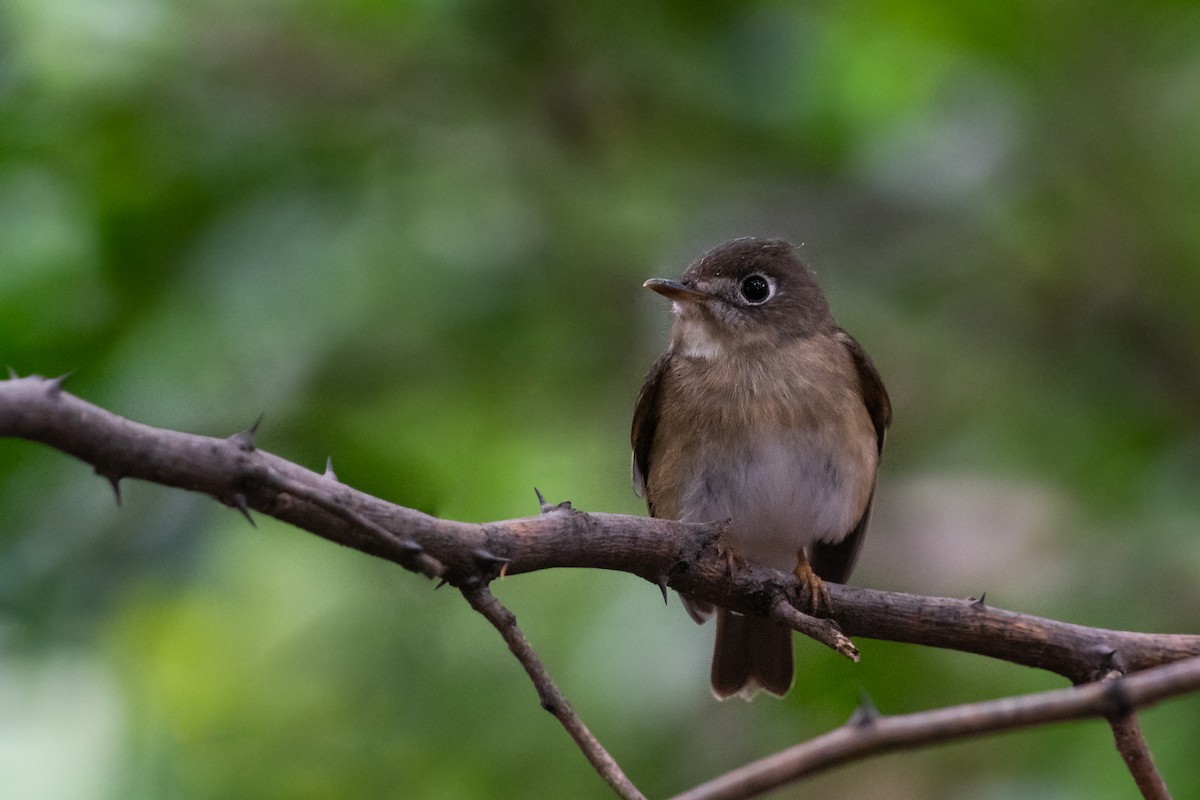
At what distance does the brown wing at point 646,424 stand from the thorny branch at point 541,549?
143 centimetres

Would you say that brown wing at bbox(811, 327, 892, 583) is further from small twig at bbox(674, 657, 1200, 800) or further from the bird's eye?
small twig at bbox(674, 657, 1200, 800)

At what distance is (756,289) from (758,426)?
0.77 meters

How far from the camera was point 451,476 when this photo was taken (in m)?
4.72

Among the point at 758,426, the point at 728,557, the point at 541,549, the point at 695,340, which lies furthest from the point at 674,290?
the point at 541,549

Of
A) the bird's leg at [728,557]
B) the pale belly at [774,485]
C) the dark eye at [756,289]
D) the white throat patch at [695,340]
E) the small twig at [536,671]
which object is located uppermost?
the dark eye at [756,289]

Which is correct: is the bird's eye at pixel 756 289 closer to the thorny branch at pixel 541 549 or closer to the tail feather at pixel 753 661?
the tail feather at pixel 753 661

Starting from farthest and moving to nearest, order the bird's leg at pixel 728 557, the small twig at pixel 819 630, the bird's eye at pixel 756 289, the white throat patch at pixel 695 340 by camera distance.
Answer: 1. the bird's eye at pixel 756 289
2. the white throat patch at pixel 695 340
3. the bird's leg at pixel 728 557
4. the small twig at pixel 819 630

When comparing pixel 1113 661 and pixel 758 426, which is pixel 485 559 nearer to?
pixel 1113 661

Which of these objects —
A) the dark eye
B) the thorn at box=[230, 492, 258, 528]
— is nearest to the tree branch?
the thorn at box=[230, 492, 258, 528]

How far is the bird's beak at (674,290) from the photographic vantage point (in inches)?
193

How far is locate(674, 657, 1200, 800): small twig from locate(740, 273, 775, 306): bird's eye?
145 inches

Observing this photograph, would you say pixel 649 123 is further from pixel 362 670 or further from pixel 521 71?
pixel 362 670

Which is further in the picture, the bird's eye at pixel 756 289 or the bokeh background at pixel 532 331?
the bird's eye at pixel 756 289

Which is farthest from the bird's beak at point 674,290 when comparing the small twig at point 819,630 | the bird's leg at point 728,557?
the small twig at point 819,630
